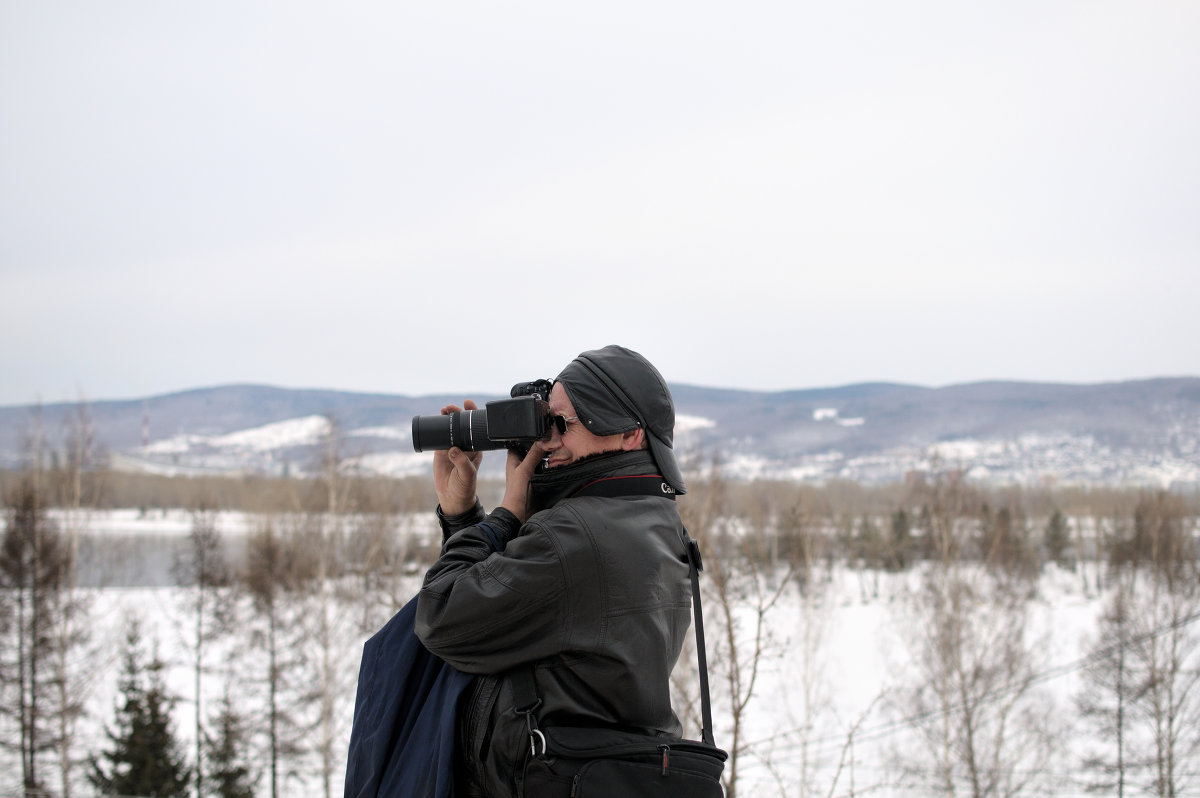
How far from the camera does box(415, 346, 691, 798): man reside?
1600 mm

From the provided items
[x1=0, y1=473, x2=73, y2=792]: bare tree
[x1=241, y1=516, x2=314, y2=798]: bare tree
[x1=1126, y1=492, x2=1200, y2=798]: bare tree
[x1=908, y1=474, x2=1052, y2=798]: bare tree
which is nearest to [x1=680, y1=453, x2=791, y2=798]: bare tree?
[x1=908, y1=474, x2=1052, y2=798]: bare tree

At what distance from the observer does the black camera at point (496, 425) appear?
1777 mm

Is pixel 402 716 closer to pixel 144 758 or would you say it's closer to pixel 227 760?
pixel 144 758

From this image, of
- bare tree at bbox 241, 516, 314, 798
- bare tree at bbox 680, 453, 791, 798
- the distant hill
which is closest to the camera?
bare tree at bbox 680, 453, 791, 798

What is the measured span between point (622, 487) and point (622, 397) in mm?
183

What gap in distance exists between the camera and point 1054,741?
2319 centimetres

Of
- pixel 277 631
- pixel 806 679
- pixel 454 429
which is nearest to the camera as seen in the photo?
pixel 454 429

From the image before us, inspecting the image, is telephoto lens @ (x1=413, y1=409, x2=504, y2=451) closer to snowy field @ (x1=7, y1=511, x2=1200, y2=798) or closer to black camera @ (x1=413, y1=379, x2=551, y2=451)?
black camera @ (x1=413, y1=379, x2=551, y2=451)

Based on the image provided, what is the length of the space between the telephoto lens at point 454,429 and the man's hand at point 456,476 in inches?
0.9

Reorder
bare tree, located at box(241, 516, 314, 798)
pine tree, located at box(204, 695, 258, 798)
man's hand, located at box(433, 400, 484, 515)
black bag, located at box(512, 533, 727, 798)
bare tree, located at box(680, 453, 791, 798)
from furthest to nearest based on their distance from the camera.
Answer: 1. bare tree, located at box(241, 516, 314, 798)
2. pine tree, located at box(204, 695, 258, 798)
3. bare tree, located at box(680, 453, 791, 798)
4. man's hand, located at box(433, 400, 484, 515)
5. black bag, located at box(512, 533, 727, 798)

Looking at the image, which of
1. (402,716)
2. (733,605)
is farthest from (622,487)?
(733,605)

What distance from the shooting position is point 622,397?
1779 millimetres

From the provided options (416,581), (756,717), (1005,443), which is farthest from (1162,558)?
(1005,443)

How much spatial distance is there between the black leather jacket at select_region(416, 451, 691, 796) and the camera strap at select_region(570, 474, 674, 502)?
4cm
